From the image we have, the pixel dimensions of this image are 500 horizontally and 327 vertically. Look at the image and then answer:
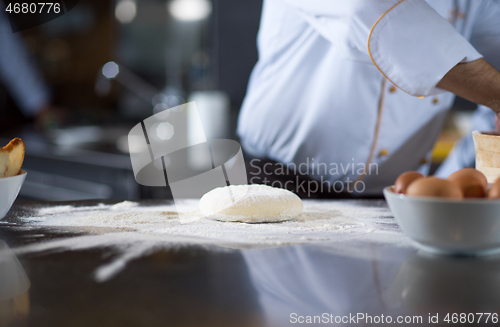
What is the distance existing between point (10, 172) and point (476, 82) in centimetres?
81

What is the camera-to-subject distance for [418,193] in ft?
1.59

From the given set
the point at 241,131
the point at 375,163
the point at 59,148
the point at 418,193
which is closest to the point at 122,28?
the point at 59,148

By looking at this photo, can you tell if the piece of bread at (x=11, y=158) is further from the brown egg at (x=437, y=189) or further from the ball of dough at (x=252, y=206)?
the brown egg at (x=437, y=189)

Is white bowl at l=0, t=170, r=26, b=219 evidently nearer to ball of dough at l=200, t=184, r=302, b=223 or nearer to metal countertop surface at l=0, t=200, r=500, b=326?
metal countertop surface at l=0, t=200, r=500, b=326

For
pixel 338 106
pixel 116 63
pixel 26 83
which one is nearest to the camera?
pixel 338 106

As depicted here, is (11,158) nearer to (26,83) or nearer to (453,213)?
(453,213)

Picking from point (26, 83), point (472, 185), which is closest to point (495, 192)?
point (472, 185)

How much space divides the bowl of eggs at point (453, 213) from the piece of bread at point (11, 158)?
567 millimetres

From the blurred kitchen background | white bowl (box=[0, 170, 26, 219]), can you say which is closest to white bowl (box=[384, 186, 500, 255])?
white bowl (box=[0, 170, 26, 219])

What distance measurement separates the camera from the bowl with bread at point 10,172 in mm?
650

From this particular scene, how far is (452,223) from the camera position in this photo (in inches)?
18.4

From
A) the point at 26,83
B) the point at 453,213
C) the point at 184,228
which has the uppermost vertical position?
the point at 453,213

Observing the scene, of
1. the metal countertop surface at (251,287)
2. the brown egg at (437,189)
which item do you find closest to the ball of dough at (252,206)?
the metal countertop surface at (251,287)

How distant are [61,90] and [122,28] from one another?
0.89 m
